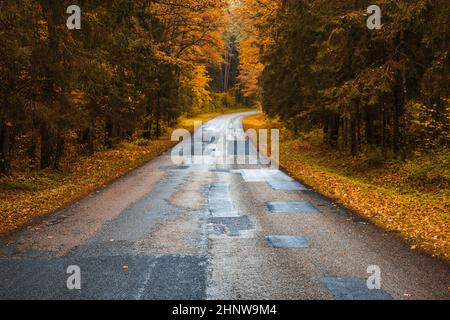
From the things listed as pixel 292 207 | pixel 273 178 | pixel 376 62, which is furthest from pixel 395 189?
pixel 376 62

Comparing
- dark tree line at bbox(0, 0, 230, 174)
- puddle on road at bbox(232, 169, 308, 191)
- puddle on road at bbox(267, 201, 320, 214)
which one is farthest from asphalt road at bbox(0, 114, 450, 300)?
dark tree line at bbox(0, 0, 230, 174)

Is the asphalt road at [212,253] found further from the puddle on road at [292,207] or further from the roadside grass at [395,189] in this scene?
the roadside grass at [395,189]

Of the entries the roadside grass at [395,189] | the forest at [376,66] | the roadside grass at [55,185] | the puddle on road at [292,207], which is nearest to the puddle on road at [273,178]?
the roadside grass at [395,189]

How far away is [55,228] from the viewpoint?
9.41m

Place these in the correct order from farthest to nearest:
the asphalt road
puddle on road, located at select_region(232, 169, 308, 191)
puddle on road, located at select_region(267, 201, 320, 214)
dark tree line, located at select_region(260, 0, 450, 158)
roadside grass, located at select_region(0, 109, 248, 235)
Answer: puddle on road, located at select_region(232, 169, 308, 191), dark tree line, located at select_region(260, 0, 450, 158), puddle on road, located at select_region(267, 201, 320, 214), roadside grass, located at select_region(0, 109, 248, 235), the asphalt road

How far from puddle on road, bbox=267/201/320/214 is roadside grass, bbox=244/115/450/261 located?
1040 mm

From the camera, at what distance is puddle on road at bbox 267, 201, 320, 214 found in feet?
36.4

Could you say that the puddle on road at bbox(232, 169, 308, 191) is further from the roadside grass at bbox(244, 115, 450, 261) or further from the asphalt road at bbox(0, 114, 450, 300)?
the asphalt road at bbox(0, 114, 450, 300)

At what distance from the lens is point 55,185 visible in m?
15.4

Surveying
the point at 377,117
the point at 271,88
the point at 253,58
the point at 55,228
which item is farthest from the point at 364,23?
the point at 253,58

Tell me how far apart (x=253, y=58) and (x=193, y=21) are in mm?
15044

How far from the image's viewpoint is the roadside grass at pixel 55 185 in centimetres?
1091

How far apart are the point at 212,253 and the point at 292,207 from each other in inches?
175

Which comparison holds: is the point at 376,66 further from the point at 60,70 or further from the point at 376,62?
the point at 60,70
